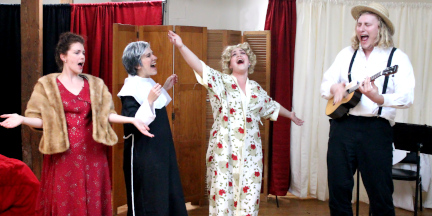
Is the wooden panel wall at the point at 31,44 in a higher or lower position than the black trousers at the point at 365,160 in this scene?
higher

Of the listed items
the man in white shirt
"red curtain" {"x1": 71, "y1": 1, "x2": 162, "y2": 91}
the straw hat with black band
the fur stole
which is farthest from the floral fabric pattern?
"red curtain" {"x1": 71, "y1": 1, "x2": 162, "y2": 91}

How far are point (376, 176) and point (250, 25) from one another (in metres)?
3.27

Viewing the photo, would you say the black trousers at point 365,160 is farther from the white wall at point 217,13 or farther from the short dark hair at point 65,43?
the white wall at point 217,13

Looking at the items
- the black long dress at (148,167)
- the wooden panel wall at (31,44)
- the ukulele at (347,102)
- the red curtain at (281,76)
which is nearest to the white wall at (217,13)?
the red curtain at (281,76)

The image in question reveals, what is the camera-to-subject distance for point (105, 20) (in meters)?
5.46

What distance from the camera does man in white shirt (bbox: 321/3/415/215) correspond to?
3230mm

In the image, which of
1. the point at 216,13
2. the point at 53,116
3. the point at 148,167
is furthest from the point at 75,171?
the point at 216,13

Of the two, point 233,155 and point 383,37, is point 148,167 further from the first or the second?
point 383,37

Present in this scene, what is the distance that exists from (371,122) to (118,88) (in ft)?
8.00

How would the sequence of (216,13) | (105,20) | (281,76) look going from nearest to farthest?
(281,76) < (105,20) < (216,13)

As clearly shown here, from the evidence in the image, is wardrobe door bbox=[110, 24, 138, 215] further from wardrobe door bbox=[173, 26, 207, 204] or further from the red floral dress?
the red floral dress

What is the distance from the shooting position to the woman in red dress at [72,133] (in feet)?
9.80

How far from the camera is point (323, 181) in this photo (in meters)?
5.34

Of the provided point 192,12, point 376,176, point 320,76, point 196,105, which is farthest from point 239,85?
point 192,12
